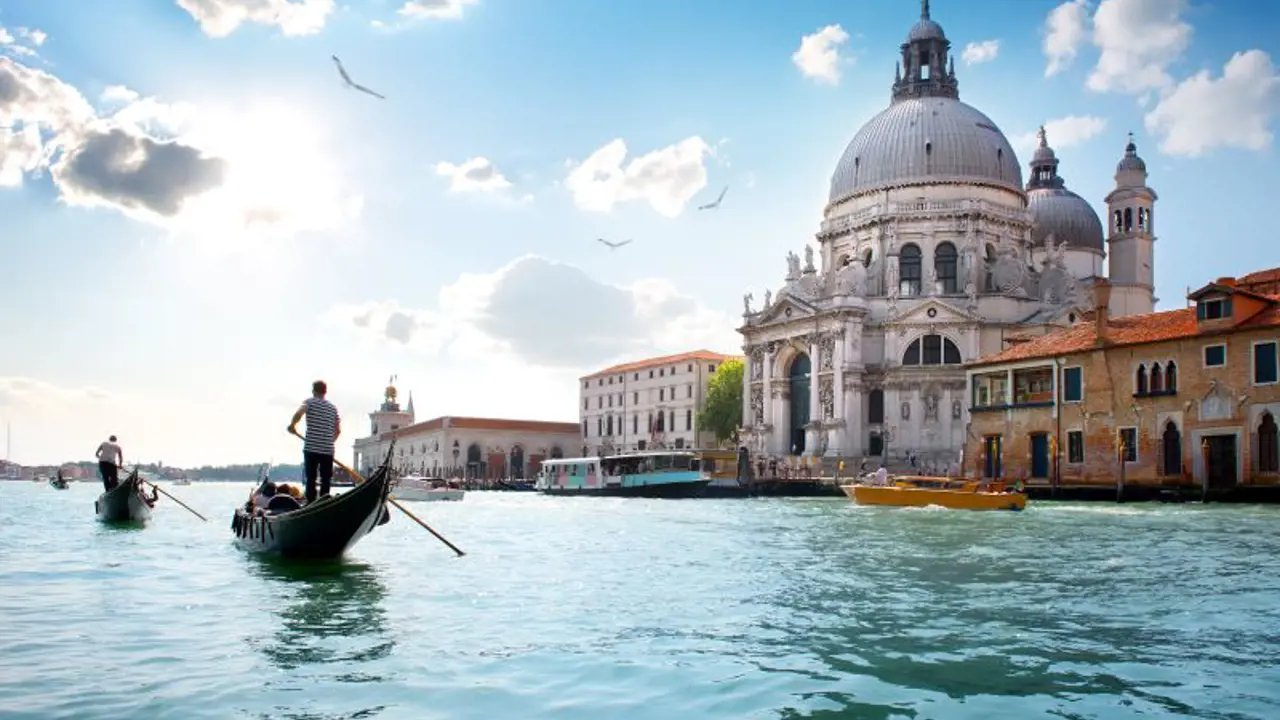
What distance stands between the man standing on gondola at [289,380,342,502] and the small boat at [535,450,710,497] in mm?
28851

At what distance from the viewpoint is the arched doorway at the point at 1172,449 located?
96.1 ft

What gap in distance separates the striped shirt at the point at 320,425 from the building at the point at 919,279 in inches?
1507

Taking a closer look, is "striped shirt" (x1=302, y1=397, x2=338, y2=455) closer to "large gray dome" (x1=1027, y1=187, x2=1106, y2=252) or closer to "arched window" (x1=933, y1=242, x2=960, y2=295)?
"arched window" (x1=933, y1=242, x2=960, y2=295)

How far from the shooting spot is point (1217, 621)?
845cm

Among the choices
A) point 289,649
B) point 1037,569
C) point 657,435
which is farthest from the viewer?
point 657,435

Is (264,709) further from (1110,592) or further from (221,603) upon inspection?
(1110,592)

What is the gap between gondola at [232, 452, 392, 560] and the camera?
12.0m

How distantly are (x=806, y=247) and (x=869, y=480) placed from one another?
23474 mm

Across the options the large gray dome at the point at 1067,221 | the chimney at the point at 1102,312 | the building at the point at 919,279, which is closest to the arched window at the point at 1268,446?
the chimney at the point at 1102,312

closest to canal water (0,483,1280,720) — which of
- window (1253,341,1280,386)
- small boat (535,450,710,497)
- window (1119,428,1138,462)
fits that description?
window (1253,341,1280,386)

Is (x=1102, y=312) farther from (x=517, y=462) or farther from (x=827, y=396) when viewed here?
(x=517, y=462)

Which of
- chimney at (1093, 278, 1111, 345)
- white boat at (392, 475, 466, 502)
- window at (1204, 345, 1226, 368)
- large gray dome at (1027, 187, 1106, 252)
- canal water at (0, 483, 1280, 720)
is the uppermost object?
large gray dome at (1027, 187, 1106, 252)

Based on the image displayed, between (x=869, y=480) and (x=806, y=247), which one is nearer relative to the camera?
(x=869, y=480)

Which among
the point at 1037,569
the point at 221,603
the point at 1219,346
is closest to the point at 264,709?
the point at 221,603
